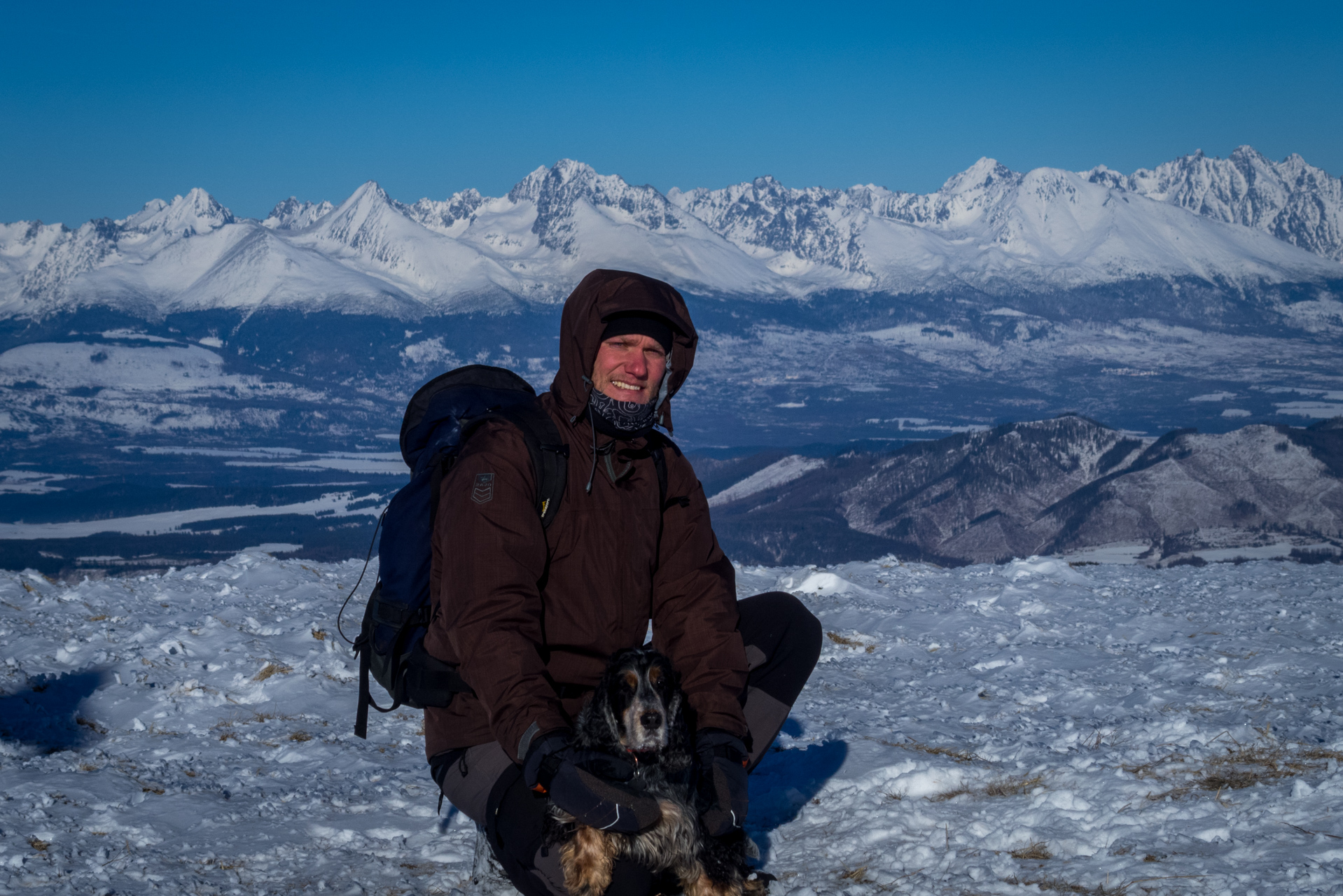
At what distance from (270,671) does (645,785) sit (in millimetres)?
5955

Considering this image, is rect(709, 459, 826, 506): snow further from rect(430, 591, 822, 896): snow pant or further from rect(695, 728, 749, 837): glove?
rect(695, 728, 749, 837): glove

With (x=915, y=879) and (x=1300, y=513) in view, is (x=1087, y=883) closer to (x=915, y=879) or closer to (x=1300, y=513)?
(x=915, y=879)

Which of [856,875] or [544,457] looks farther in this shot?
[856,875]

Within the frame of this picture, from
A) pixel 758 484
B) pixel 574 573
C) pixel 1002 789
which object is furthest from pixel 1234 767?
pixel 758 484

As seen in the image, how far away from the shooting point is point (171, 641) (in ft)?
28.7

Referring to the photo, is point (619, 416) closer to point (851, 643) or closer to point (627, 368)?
point (627, 368)

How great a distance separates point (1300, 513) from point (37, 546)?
185m

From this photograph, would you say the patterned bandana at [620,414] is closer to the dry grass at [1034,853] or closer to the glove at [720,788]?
the glove at [720,788]

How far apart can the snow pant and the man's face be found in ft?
4.62

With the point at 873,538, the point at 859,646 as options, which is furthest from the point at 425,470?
the point at 873,538

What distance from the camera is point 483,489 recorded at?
390 centimetres

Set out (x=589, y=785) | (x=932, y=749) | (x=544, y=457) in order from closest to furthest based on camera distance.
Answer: (x=589, y=785)
(x=544, y=457)
(x=932, y=749)

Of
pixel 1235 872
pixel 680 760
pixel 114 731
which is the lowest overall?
pixel 114 731

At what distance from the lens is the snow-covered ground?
4.30 m
